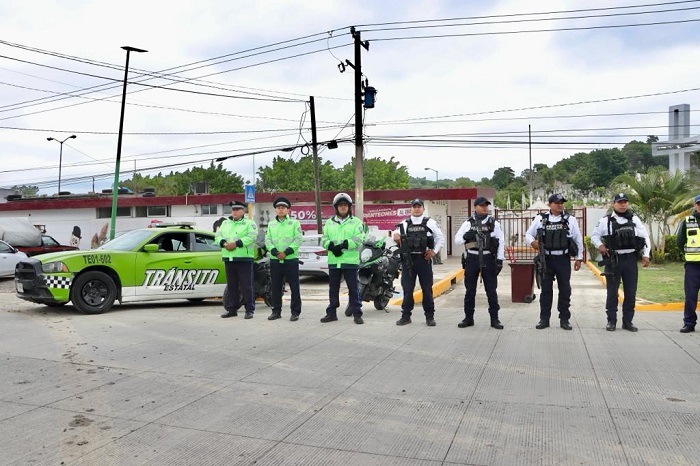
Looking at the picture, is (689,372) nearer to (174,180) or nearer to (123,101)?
(123,101)

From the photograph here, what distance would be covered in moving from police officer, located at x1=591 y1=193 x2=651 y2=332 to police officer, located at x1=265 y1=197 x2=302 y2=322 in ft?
14.0

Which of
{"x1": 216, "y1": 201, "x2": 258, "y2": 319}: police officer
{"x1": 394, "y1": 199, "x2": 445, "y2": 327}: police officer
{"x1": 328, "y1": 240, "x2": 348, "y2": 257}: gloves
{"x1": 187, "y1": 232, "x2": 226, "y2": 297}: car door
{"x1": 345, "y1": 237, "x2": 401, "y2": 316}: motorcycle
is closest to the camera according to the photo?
{"x1": 394, "y1": 199, "x2": 445, "y2": 327}: police officer

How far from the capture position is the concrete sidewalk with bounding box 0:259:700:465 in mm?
4148

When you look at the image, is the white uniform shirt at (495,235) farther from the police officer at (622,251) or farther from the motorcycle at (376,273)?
the motorcycle at (376,273)

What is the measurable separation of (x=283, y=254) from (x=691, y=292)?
5587mm

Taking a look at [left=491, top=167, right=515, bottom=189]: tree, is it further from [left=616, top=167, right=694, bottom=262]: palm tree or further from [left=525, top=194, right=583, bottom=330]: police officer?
[left=525, top=194, right=583, bottom=330]: police officer

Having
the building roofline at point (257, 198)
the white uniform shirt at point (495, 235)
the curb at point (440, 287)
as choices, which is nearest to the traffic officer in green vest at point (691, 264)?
the white uniform shirt at point (495, 235)

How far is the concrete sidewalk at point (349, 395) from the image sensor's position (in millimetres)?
4148

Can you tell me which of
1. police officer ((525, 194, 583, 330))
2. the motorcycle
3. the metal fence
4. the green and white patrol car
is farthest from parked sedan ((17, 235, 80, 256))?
police officer ((525, 194, 583, 330))

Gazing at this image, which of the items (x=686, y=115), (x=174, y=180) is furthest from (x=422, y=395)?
(x=174, y=180)

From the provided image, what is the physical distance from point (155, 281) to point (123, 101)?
17090 mm

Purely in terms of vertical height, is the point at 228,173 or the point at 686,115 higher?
the point at 686,115

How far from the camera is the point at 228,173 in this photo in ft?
238

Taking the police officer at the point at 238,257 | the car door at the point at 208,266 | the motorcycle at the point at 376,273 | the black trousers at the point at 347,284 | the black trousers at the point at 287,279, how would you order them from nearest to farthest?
the black trousers at the point at 347,284
the black trousers at the point at 287,279
the police officer at the point at 238,257
the motorcycle at the point at 376,273
the car door at the point at 208,266
